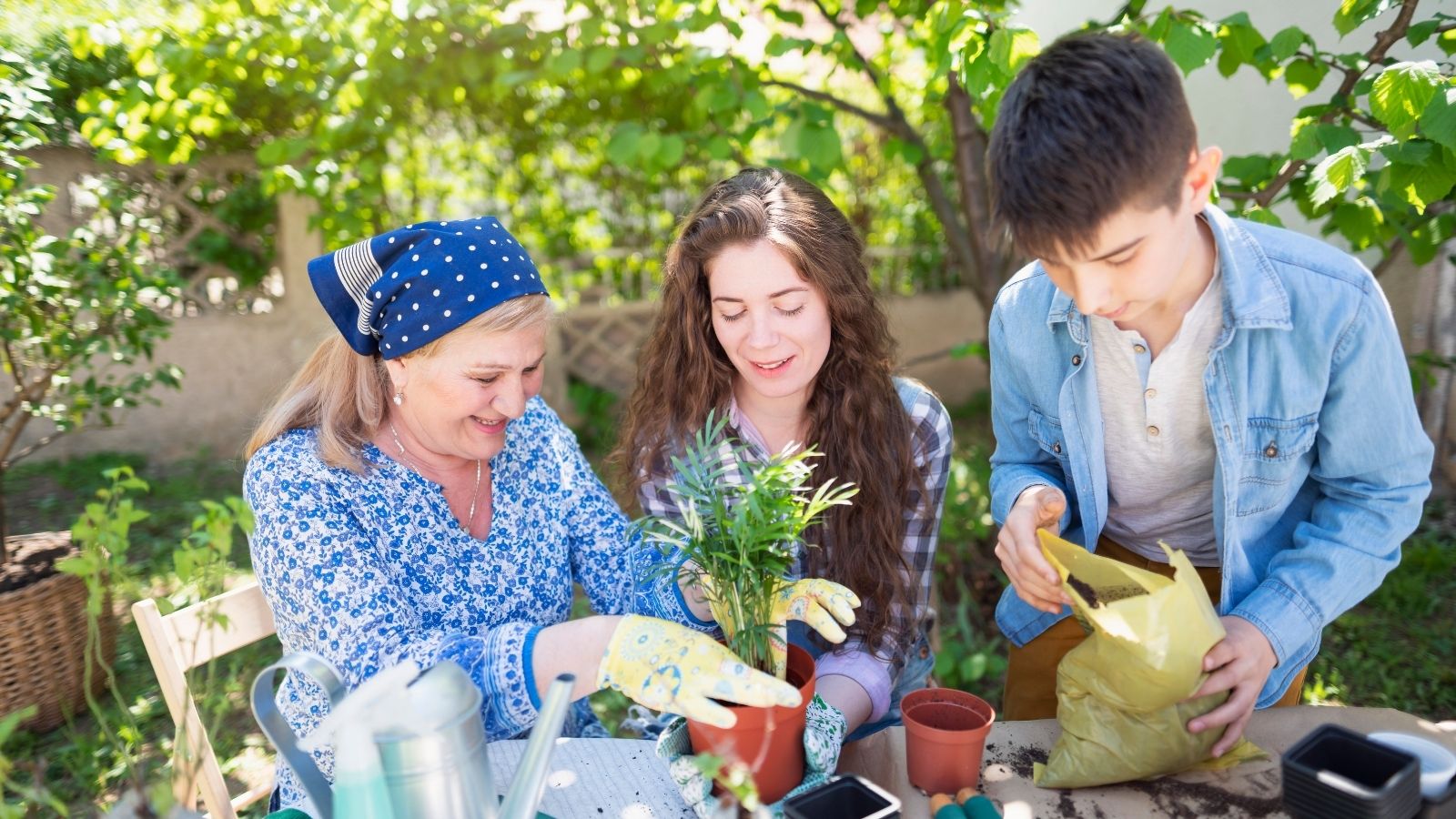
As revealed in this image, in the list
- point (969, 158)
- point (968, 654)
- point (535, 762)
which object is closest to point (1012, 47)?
point (969, 158)

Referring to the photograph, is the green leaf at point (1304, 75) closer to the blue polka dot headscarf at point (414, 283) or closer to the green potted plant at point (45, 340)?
the blue polka dot headscarf at point (414, 283)

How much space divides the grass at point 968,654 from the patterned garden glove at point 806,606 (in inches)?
59.0

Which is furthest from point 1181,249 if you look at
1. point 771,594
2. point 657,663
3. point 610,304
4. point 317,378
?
point 610,304

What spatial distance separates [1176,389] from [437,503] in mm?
1289

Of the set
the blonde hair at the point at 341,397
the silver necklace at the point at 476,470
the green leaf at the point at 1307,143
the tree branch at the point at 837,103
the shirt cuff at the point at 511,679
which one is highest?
the tree branch at the point at 837,103

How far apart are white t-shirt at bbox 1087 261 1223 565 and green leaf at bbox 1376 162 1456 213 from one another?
76 centimetres

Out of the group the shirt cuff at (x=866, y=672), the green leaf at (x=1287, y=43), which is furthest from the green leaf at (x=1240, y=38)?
→ the shirt cuff at (x=866, y=672)

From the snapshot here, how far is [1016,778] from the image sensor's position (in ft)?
4.30

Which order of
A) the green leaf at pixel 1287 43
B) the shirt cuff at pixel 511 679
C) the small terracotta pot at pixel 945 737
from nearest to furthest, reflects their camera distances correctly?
the small terracotta pot at pixel 945 737 → the shirt cuff at pixel 511 679 → the green leaf at pixel 1287 43

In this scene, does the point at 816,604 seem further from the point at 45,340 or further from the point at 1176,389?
the point at 45,340

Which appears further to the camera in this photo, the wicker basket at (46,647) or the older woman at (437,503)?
the wicker basket at (46,647)

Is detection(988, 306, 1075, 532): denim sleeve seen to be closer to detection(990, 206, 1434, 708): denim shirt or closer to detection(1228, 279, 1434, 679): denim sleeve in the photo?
detection(990, 206, 1434, 708): denim shirt

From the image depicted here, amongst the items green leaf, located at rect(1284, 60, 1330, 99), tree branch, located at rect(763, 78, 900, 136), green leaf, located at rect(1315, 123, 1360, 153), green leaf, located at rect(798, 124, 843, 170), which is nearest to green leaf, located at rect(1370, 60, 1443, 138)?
green leaf, located at rect(1315, 123, 1360, 153)

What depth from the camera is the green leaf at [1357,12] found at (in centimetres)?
199
